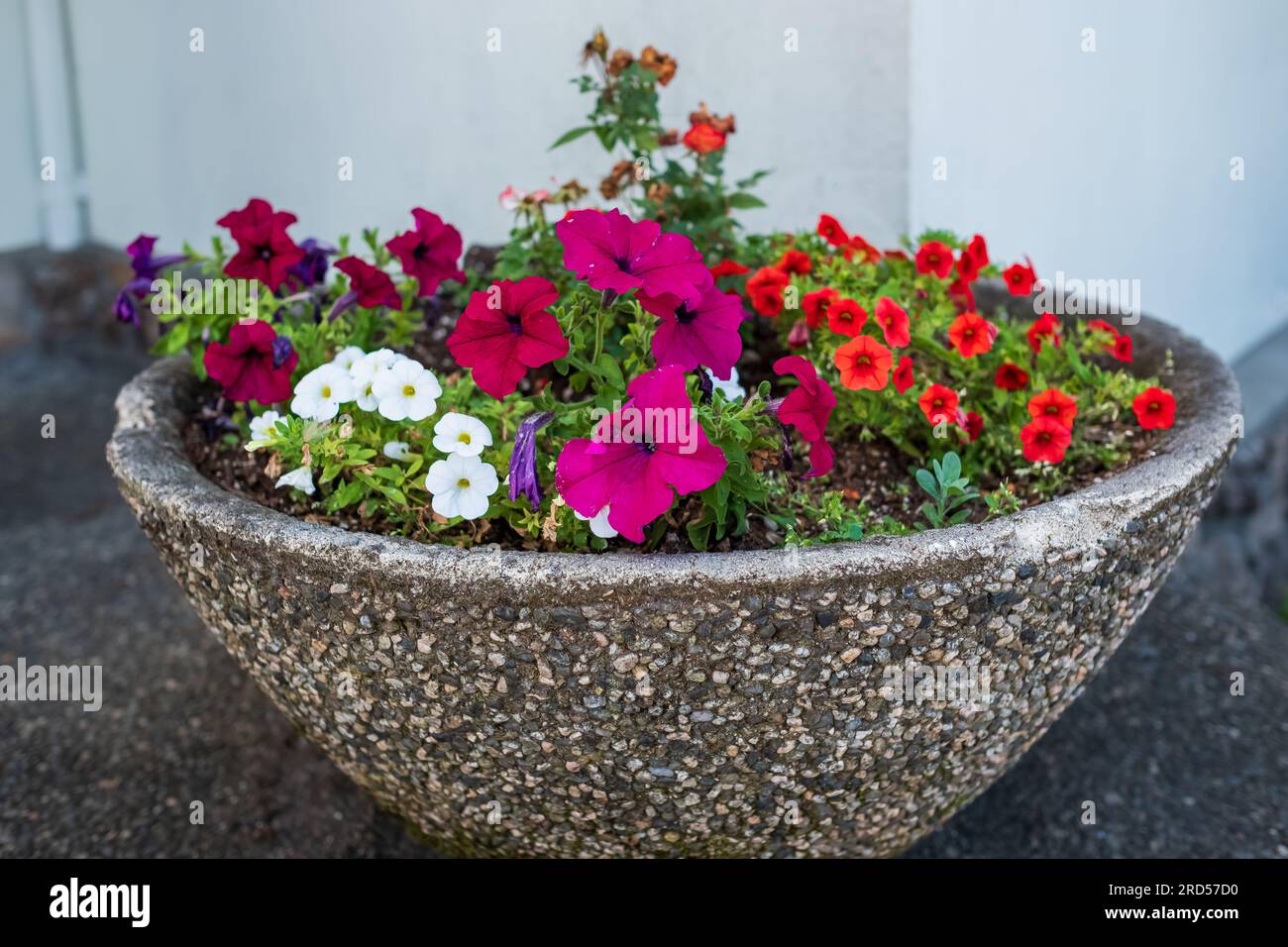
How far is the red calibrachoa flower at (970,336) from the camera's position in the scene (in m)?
1.93

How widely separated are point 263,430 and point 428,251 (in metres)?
0.44

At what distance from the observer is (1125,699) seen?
2670 millimetres

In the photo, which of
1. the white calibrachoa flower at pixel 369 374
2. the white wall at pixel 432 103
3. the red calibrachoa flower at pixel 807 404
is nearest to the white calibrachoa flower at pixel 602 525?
the red calibrachoa flower at pixel 807 404

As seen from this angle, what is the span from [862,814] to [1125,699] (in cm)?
124

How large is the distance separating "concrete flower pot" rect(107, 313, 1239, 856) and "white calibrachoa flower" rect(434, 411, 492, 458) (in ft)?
0.64

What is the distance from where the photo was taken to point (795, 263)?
6.93ft

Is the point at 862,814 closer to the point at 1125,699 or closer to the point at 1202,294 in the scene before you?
the point at 1125,699

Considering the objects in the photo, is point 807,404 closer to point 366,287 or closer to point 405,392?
point 405,392

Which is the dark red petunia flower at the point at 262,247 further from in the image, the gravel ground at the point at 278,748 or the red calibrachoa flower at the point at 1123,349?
the red calibrachoa flower at the point at 1123,349

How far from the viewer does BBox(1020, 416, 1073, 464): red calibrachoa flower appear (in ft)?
6.00

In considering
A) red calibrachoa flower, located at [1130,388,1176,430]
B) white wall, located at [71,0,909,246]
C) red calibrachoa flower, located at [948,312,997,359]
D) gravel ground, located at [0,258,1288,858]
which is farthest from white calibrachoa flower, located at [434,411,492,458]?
white wall, located at [71,0,909,246]

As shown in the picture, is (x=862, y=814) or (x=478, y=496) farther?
(x=862, y=814)

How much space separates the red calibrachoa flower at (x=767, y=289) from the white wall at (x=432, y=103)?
0.57 m

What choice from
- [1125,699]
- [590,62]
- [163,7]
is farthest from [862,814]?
[163,7]
